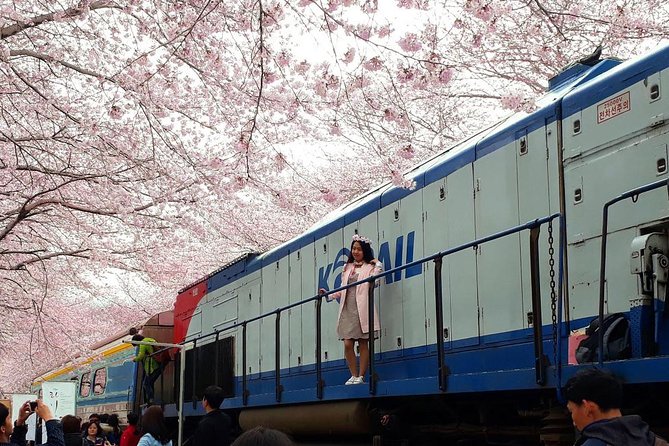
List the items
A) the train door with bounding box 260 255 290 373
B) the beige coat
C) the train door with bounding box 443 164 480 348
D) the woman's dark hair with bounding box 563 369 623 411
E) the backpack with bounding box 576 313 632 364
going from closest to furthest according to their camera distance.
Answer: the woman's dark hair with bounding box 563 369 623 411 < the backpack with bounding box 576 313 632 364 < the train door with bounding box 443 164 480 348 < the beige coat < the train door with bounding box 260 255 290 373

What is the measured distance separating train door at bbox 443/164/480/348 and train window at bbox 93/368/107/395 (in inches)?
574

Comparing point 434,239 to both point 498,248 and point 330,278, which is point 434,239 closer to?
point 498,248

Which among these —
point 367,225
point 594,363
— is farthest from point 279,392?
point 594,363

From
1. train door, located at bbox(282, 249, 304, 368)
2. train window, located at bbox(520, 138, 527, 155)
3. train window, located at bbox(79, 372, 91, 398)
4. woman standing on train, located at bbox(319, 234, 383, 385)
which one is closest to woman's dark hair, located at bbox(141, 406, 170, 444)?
woman standing on train, located at bbox(319, 234, 383, 385)

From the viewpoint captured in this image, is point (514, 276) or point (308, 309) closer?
point (514, 276)

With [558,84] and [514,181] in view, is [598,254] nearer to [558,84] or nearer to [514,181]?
[514,181]

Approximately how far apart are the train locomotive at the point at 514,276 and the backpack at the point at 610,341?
11 millimetres

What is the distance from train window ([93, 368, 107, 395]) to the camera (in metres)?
20.5

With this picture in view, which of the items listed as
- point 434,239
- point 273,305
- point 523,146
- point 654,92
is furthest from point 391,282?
point 654,92

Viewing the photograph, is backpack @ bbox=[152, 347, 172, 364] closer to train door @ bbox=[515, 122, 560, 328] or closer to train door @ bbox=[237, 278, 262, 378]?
train door @ bbox=[237, 278, 262, 378]

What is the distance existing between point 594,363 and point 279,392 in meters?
5.51

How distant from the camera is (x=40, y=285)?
17.2 meters

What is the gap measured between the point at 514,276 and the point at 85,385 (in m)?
18.6

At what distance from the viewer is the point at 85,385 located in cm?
2297
